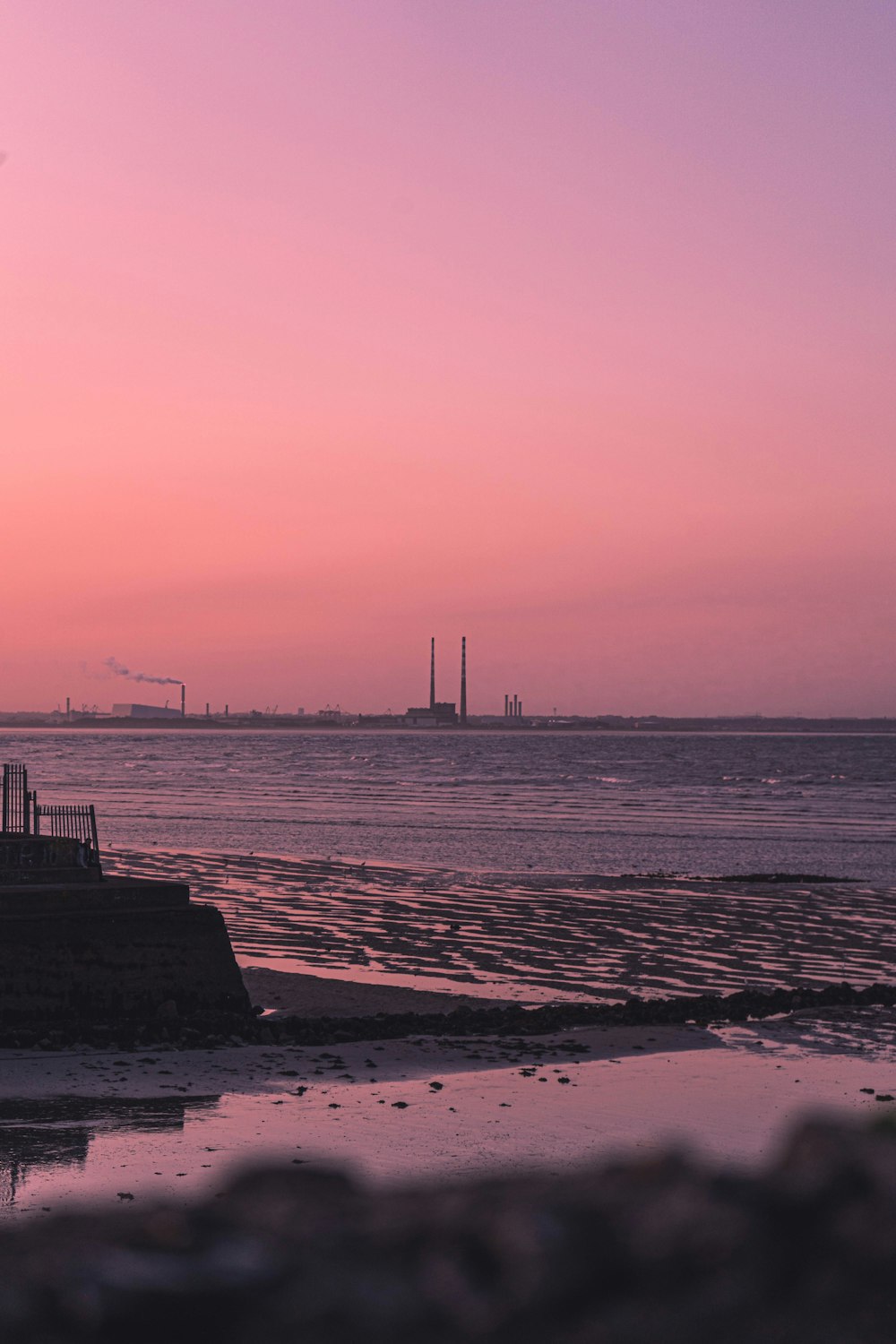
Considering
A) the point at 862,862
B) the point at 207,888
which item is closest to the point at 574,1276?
the point at 207,888

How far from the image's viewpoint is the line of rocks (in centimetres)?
1798

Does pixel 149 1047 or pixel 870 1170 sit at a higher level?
pixel 870 1170

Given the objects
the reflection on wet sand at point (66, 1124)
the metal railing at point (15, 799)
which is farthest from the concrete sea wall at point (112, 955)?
the metal railing at point (15, 799)

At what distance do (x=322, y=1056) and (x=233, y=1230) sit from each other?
51.3 feet

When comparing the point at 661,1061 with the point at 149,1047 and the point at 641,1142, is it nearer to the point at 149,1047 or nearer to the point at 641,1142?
the point at 641,1142

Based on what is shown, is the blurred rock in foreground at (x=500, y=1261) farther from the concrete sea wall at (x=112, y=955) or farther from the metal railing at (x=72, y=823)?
the metal railing at (x=72, y=823)

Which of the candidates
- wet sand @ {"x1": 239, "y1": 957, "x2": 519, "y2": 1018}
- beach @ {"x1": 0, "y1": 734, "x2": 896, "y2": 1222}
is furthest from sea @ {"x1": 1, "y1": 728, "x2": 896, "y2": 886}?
wet sand @ {"x1": 239, "y1": 957, "x2": 519, "y2": 1018}

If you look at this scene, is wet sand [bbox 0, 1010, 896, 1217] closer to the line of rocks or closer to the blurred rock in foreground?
the line of rocks

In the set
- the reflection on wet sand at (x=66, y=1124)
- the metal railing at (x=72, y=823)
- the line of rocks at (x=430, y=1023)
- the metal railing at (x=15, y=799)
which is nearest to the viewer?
the reflection on wet sand at (x=66, y=1124)

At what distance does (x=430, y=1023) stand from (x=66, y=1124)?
6.67m

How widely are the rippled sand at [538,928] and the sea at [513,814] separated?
471 centimetres

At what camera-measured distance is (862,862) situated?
48.2 m

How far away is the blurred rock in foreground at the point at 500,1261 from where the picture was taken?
7.15 feet

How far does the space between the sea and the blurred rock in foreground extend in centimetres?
4114
